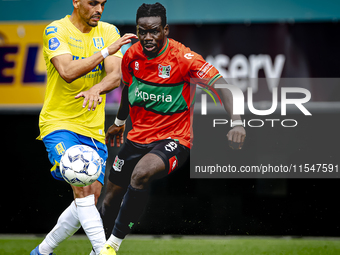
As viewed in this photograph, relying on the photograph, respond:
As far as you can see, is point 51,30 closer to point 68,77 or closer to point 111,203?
point 68,77

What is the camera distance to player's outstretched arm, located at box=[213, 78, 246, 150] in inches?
151

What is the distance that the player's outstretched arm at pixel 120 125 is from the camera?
4504 millimetres

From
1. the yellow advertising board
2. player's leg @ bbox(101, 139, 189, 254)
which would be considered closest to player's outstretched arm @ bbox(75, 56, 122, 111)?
player's leg @ bbox(101, 139, 189, 254)

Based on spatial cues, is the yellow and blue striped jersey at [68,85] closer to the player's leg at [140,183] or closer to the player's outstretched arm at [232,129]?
the player's leg at [140,183]

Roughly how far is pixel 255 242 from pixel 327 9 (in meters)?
2.38

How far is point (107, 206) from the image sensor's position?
14.8 ft

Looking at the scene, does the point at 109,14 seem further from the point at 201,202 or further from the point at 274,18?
the point at 201,202

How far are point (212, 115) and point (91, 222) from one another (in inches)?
68.3

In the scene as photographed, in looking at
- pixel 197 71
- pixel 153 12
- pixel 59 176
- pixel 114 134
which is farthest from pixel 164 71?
pixel 59 176

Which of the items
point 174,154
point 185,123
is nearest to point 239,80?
point 185,123

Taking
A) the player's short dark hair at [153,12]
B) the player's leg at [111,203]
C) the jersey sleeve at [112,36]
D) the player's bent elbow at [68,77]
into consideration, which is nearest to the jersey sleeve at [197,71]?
the player's short dark hair at [153,12]

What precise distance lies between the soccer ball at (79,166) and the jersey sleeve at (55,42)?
741 millimetres

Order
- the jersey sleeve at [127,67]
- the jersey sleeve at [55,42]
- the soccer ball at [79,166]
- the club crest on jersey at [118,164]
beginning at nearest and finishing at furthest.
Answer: the soccer ball at [79,166], the jersey sleeve at [55,42], the jersey sleeve at [127,67], the club crest on jersey at [118,164]

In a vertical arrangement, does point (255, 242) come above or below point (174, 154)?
below
